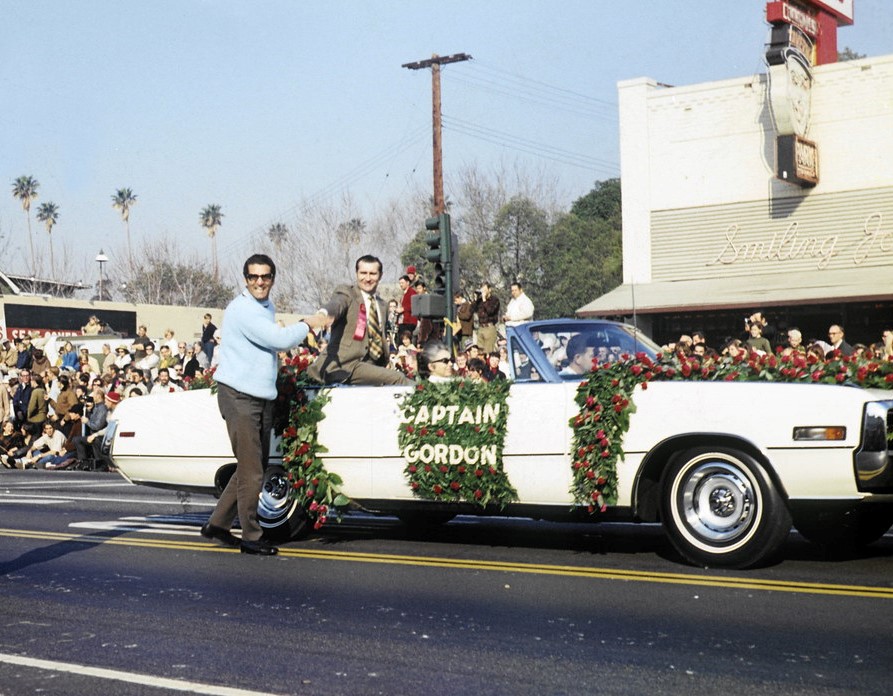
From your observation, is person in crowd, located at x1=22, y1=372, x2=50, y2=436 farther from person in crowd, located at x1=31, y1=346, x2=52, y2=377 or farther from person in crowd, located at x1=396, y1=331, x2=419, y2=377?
person in crowd, located at x1=396, y1=331, x2=419, y2=377

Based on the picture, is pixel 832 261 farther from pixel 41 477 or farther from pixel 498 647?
pixel 498 647

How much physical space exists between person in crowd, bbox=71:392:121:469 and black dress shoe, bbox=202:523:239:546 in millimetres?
12578

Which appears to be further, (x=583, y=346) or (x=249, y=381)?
(x=249, y=381)

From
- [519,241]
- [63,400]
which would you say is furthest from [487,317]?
[519,241]

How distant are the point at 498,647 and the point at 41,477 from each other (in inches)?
586

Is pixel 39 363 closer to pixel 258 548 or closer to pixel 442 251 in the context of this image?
pixel 442 251

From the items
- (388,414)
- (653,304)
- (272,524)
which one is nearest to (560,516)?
(388,414)

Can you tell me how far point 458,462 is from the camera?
27.6 ft

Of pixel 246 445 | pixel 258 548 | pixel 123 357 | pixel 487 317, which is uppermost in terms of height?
pixel 487 317

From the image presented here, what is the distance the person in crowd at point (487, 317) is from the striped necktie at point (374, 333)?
10.7 m

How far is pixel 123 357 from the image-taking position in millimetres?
26562

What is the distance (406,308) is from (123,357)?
28.4 ft

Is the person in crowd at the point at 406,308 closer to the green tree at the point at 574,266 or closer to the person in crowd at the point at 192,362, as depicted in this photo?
the person in crowd at the point at 192,362

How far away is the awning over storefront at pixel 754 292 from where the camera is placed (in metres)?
27.7
